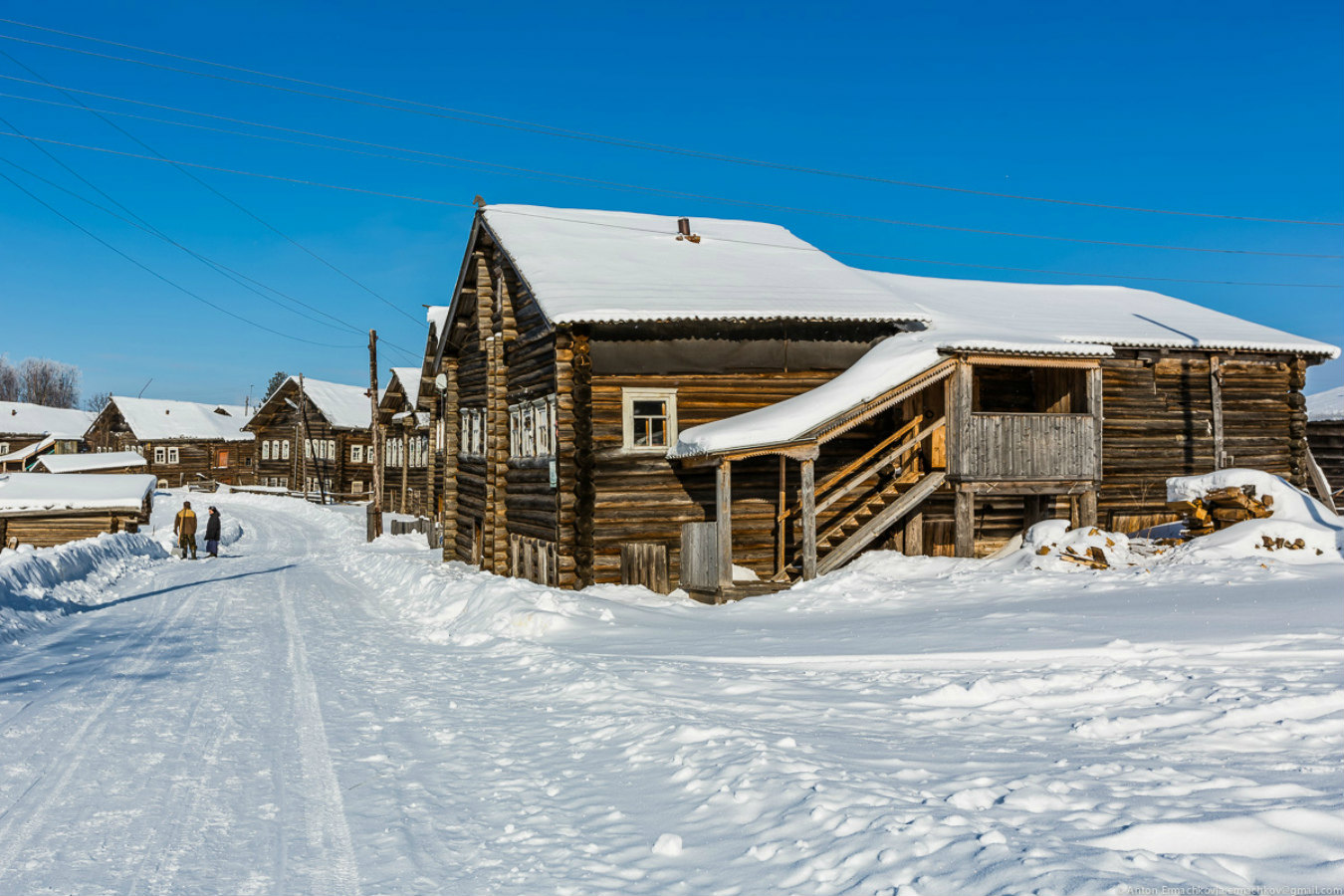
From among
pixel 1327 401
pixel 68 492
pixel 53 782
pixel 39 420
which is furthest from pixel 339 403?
pixel 53 782

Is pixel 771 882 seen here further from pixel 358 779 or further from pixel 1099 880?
pixel 358 779

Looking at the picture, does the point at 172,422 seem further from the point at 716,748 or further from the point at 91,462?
the point at 716,748

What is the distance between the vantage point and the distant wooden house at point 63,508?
33.2 meters

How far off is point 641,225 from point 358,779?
1974 centimetres

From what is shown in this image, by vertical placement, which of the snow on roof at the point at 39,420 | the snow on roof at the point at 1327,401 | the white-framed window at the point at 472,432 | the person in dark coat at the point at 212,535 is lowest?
the person in dark coat at the point at 212,535

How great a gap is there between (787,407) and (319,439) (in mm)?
56654

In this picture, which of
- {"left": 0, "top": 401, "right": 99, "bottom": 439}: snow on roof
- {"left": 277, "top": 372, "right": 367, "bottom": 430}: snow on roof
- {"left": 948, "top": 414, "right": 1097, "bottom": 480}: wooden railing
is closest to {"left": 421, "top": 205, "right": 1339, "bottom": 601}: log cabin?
{"left": 948, "top": 414, "right": 1097, "bottom": 480}: wooden railing

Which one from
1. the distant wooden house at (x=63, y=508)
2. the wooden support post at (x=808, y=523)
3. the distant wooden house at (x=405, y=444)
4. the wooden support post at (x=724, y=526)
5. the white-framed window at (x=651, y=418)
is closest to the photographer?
the wooden support post at (x=808, y=523)

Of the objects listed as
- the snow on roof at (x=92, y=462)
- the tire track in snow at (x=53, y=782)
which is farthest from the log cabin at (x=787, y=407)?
the snow on roof at (x=92, y=462)

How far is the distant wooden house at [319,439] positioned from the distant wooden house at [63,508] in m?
28.7

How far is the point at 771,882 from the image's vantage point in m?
4.71

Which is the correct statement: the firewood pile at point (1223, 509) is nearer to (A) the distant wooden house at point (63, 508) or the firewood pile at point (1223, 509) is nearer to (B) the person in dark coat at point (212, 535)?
(B) the person in dark coat at point (212, 535)

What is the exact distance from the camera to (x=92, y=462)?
2771 inches

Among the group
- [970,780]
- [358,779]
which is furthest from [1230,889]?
[358,779]
